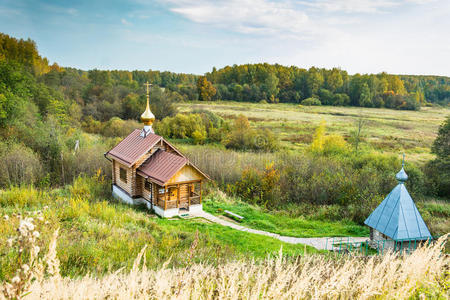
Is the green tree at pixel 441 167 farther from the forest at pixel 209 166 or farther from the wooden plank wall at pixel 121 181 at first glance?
the wooden plank wall at pixel 121 181

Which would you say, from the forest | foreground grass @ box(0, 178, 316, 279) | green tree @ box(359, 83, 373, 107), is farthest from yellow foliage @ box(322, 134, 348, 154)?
green tree @ box(359, 83, 373, 107)

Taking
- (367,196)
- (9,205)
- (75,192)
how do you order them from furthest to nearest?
1. (367,196)
2. (75,192)
3. (9,205)

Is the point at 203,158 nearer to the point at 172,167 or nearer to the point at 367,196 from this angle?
the point at 172,167

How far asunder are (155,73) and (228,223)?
7989cm

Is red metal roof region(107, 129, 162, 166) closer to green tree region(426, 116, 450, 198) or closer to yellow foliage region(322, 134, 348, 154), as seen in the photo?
yellow foliage region(322, 134, 348, 154)

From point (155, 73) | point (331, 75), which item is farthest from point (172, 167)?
point (155, 73)

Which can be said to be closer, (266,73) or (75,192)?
(75,192)

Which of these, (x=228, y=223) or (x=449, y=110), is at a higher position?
(x=449, y=110)

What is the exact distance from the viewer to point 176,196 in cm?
1767

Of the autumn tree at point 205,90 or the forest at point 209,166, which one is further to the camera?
the autumn tree at point 205,90

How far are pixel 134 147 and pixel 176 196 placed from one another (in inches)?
148

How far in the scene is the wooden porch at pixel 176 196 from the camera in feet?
55.2

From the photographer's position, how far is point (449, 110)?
63.2 meters

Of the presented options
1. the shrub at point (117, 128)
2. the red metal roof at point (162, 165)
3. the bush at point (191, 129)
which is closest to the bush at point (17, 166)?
the red metal roof at point (162, 165)
